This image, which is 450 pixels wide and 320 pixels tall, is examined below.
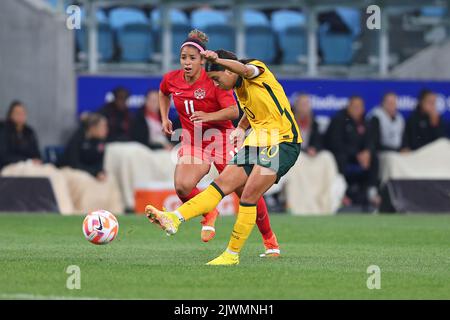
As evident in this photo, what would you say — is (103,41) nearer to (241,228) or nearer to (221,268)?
(241,228)

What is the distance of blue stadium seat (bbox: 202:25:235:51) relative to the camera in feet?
72.7

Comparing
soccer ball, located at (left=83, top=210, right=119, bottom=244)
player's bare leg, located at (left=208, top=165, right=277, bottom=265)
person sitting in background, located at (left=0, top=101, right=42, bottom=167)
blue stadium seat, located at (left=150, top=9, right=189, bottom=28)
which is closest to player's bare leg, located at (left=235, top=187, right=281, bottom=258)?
player's bare leg, located at (left=208, top=165, right=277, bottom=265)

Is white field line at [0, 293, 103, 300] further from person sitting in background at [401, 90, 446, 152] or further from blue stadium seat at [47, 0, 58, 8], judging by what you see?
blue stadium seat at [47, 0, 58, 8]

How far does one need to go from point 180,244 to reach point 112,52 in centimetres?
994

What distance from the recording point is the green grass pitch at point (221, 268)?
27.1 feet

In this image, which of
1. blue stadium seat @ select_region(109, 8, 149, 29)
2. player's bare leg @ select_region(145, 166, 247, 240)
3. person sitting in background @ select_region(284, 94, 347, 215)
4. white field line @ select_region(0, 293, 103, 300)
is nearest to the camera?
white field line @ select_region(0, 293, 103, 300)

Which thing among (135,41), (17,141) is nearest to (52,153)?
(17,141)

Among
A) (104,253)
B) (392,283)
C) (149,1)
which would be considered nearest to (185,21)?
(149,1)

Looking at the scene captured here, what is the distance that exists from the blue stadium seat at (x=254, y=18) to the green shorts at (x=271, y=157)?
480 inches

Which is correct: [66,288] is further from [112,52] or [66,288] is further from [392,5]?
[392,5]

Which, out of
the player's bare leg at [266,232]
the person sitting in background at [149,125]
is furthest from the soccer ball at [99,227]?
the person sitting in background at [149,125]

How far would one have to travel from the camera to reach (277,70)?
2231cm

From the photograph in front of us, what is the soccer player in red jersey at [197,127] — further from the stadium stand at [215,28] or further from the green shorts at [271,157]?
the stadium stand at [215,28]

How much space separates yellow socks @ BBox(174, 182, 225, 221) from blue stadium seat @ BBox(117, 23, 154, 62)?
11860 millimetres
